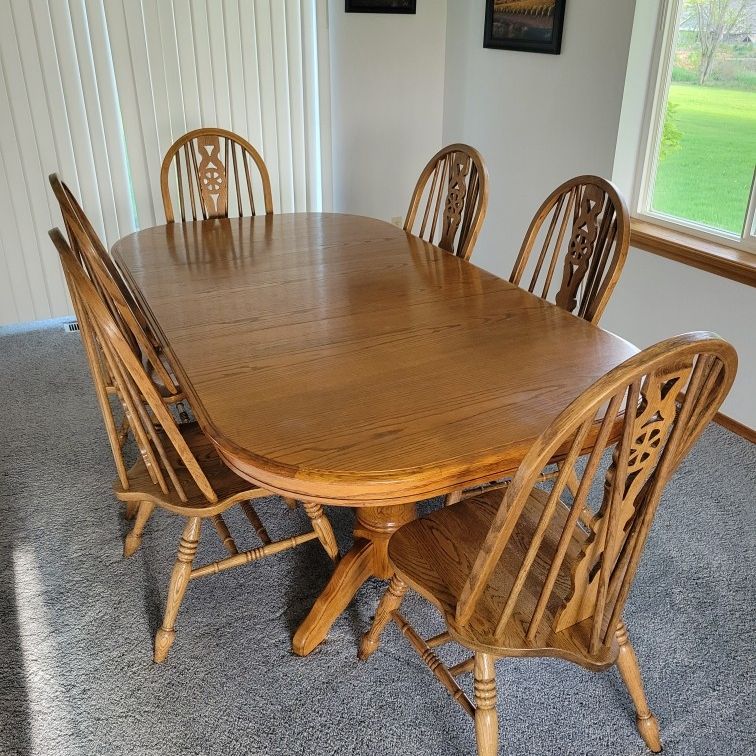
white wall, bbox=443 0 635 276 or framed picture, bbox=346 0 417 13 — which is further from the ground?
framed picture, bbox=346 0 417 13

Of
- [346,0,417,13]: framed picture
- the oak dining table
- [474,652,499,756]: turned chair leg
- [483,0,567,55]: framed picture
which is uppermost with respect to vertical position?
[346,0,417,13]: framed picture

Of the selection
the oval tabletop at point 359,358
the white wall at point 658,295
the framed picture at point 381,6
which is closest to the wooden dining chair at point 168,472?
the oval tabletop at point 359,358

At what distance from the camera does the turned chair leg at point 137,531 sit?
1831mm

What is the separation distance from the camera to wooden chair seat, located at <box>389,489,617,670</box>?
3.73ft

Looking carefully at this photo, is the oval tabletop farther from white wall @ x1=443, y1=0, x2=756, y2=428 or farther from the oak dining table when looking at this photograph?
white wall @ x1=443, y1=0, x2=756, y2=428

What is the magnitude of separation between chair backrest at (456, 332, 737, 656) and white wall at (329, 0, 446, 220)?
2756mm

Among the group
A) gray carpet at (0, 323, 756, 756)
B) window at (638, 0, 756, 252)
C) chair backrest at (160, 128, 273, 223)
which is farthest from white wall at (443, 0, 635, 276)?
gray carpet at (0, 323, 756, 756)

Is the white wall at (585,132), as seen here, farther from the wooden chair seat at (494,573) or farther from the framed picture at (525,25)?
the wooden chair seat at (494,573)

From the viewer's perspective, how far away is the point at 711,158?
2541mm

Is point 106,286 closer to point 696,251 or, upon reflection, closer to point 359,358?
point 359,358

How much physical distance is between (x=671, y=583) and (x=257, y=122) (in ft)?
8.59

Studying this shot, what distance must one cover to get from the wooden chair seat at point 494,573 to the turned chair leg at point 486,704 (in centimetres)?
9

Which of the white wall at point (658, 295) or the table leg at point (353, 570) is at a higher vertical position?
the white wall at point (658, 295)

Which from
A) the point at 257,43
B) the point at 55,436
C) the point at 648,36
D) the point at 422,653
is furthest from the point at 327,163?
the point at 422,653
